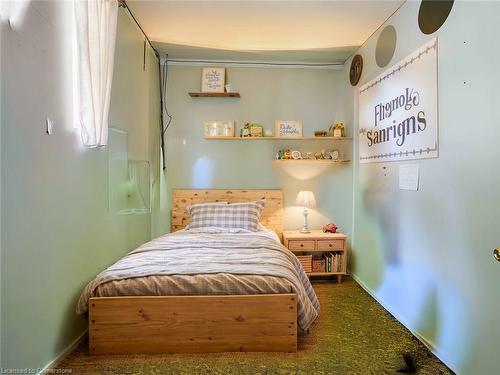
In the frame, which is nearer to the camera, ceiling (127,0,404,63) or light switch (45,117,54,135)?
light switch (45,117,54,135)

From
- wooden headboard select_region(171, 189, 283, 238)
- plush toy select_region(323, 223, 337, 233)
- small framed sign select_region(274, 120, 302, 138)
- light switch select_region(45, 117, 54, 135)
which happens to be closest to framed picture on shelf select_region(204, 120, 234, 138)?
small framed sign select_region(274, 120, 302, 138)

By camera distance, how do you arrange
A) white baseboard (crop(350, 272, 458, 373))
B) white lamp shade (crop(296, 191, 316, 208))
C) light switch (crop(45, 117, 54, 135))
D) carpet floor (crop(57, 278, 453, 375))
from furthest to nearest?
white lamp shade (crop(296, 191, 316, 208)), white baseboard (crop(350, 272, 458, 373)), carpet floor (crop(57, 278, 453, 375)), light switch (crop(45, 117, 54, 135))

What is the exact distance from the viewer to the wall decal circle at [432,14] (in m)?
1.91

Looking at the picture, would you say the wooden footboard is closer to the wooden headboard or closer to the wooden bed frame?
the wooden bed frame

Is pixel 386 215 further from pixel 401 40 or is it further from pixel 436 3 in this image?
pixel 436 3

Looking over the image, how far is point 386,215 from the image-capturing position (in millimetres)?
2699

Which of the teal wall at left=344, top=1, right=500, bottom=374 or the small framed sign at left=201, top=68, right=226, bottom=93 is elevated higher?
the small framed sign at left=201, top=68, right=226, bottom=93

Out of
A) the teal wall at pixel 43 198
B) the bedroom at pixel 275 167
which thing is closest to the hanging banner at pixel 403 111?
the bedroom at pixel 275 167

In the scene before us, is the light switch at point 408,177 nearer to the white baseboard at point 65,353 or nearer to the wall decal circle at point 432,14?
the wall decal circle at point 432,14

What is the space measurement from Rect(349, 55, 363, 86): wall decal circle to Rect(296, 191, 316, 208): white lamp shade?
4.19ft

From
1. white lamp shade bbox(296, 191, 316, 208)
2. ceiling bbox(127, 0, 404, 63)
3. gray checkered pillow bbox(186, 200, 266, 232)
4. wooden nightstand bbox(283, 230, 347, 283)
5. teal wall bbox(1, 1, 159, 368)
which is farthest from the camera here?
white lamp shade bbox(296, 191, 316, 208)

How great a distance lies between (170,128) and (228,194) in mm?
1036

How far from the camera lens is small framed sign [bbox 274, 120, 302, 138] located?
12.0 feet

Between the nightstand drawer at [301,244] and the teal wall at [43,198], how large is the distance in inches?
70.9
